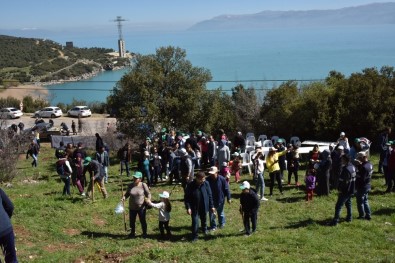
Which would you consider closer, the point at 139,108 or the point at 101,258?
the point at 101,258

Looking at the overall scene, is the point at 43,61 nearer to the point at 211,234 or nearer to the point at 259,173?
the point at 259,173

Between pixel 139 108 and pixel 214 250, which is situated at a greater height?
pixel 139 108

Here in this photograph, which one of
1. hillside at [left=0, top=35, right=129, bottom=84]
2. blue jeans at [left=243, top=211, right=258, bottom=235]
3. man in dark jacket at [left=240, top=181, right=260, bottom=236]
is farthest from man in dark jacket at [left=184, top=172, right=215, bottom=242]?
hillside at [left=0, top=35, right=129, bottom=84]

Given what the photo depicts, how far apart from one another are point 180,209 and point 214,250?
414cm

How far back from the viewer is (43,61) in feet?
414

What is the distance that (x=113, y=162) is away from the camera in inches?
981

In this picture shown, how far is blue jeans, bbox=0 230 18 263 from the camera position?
7445 mm

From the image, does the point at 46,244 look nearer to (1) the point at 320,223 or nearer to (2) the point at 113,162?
(1) the point at 320,223

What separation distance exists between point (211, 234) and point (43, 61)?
410 ft

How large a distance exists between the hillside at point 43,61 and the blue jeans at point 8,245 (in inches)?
4082

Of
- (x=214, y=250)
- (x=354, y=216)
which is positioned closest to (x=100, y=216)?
(x=214, y=250)

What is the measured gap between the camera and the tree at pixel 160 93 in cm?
2561

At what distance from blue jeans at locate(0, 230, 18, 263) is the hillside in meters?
104

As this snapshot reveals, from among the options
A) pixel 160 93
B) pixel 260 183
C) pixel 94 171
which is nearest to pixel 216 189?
pixel 260 183
